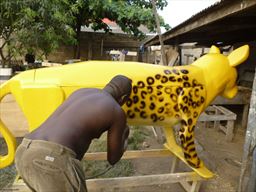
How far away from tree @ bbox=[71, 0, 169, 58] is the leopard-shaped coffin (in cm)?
771

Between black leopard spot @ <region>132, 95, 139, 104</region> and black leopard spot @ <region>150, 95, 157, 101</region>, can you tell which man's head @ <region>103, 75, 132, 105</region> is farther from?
black leopard spot @ <region>150, 95, 157, 101</region>

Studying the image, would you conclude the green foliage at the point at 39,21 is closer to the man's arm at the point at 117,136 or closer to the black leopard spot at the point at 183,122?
the black leopard spot at the point at 183,122

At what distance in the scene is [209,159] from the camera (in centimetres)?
457

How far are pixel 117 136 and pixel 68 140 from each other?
0.34 metres

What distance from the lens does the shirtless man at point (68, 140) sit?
6.06 feet

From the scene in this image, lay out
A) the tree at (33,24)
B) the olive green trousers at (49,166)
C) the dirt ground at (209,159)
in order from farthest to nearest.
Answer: the tree at (33,24) → the dirt ground at (209,159) → the olive green trousers at (49,166)

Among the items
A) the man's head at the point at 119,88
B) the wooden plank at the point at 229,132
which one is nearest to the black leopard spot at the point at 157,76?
the man's head at the point at 119,88

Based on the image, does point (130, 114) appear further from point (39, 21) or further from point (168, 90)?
point (39, 21)

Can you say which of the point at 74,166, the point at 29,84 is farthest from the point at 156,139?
the point at 74,166

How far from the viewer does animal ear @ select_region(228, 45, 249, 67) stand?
300cm

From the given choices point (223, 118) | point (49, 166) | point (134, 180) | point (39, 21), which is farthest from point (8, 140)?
point (39, 21)

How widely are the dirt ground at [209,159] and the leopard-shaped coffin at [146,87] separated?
949 millimetres

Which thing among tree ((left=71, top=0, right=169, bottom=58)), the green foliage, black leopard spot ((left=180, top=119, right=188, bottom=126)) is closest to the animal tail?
black leopard spot ((left=180, top=119, right=188, bottom=126))

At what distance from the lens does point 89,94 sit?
6.64 ft
